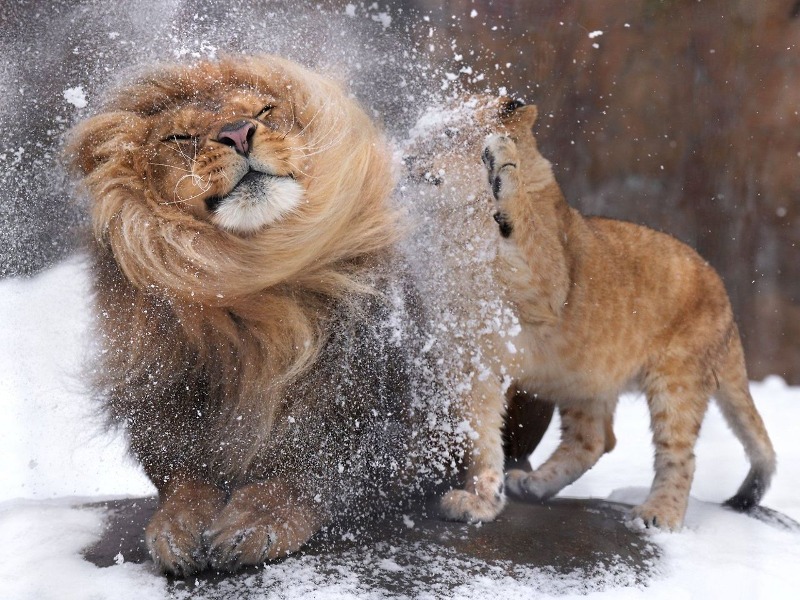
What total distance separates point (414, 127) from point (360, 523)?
0.58 m

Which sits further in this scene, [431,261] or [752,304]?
[752,304]

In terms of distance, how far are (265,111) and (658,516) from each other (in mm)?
802

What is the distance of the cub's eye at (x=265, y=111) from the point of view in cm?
116

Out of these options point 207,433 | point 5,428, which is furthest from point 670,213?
point 5,428

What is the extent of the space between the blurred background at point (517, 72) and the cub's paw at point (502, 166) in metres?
0.21

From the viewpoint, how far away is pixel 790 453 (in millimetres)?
1773

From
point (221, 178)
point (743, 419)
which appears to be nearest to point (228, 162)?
point (221, 178)

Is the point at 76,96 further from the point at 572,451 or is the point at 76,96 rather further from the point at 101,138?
the point at 572,451

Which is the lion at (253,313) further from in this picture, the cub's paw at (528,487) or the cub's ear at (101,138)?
the cub's paw at (528,487)

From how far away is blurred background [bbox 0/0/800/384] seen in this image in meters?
1.38

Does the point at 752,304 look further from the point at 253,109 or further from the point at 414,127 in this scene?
the point at 253,109

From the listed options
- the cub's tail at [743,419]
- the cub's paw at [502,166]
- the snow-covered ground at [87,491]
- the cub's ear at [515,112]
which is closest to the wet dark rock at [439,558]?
the snow-covered ground at [87,491]

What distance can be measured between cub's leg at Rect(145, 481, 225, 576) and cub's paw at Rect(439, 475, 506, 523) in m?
0.31

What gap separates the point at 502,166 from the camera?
121 centimetres
